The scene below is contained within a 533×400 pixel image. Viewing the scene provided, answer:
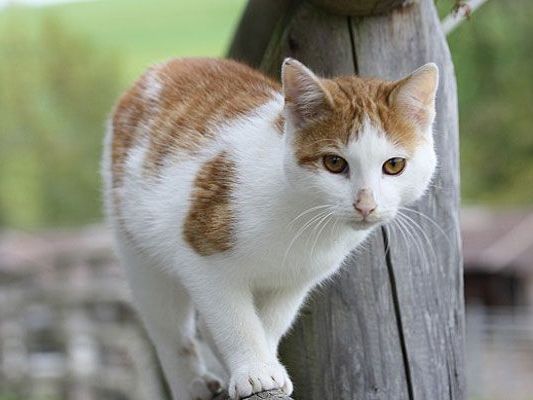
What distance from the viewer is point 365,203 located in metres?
2.22

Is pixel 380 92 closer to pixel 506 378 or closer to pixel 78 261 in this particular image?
pixel 78 261

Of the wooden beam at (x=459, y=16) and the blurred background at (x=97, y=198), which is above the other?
the wooden beam at (x=459, y=16)

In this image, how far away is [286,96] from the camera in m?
2.35

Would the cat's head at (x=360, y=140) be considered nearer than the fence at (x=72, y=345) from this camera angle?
Yes

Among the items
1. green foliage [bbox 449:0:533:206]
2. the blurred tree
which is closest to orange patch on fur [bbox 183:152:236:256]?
green foliage [bbox 449:0:533:206]

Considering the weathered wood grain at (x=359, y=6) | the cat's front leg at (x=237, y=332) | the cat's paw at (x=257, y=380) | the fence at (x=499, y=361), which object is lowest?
the fence at (x=499, y=361)

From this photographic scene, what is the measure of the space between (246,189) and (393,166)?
39cm

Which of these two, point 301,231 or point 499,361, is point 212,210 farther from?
point 499,361

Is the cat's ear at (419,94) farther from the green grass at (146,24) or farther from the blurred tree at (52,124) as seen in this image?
the blurred tree at (52,124)

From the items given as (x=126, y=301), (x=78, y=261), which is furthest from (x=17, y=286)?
(x=126, y=301)

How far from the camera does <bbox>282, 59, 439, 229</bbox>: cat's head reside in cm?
227

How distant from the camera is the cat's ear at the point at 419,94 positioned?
7.53 feet

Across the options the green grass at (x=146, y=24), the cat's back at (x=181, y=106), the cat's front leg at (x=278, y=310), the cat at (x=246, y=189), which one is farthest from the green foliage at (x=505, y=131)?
the cat's front leg at (x=278, y=310)

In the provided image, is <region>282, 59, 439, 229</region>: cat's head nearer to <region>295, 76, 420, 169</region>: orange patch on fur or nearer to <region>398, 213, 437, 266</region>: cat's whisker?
<region>295, 76, 420, 169</region>: orange patch on fur
